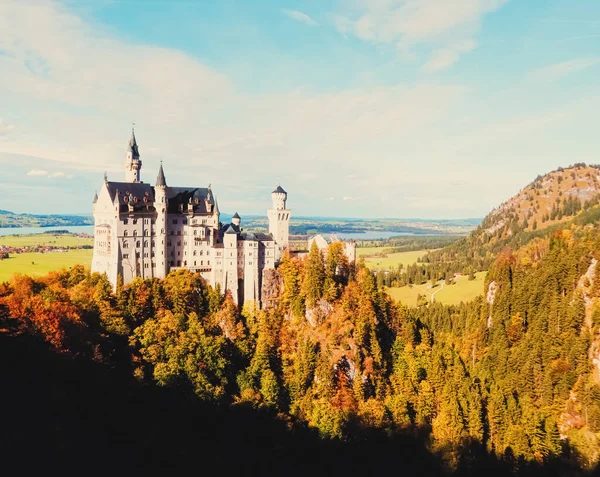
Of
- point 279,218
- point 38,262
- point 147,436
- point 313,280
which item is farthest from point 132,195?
point 38,262

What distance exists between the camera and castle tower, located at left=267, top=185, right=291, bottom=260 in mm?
97375

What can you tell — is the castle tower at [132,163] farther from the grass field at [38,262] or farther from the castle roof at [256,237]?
the grass field at [38,262]

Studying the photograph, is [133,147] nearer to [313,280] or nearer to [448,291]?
[313,280]

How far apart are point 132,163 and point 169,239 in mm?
16570

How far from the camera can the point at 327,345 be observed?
8506 cm

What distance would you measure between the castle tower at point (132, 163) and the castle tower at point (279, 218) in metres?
A: 26.5

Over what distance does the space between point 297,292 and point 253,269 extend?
927 cm

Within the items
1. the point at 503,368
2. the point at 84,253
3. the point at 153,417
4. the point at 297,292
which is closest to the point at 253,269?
the point at 297,292

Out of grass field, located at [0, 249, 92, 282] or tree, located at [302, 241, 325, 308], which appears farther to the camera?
grass field, located at [0, 249, 92, 282]

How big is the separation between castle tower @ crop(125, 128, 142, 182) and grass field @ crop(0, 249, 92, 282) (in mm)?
36534

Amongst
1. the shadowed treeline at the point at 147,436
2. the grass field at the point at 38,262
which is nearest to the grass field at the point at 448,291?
the shadowed treeline at the point at 147,436

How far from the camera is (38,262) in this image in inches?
5723

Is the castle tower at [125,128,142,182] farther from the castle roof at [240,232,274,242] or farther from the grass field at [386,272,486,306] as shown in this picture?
the grass field at [386,272,486,306]

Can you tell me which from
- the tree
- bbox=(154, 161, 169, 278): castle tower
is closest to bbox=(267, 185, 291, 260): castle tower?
the tree
